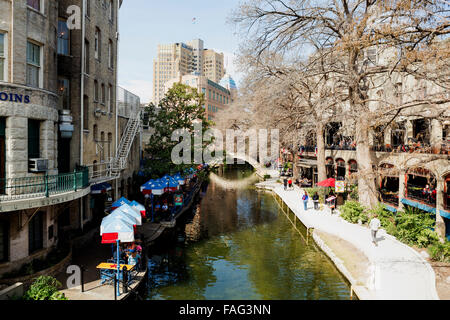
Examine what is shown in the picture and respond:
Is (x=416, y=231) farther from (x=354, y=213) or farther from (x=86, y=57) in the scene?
(x=86, y=57)

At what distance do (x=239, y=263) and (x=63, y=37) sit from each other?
15.9 metres

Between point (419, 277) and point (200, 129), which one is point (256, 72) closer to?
point (200, 129)

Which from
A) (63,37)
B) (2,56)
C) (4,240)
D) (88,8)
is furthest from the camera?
(88,8)

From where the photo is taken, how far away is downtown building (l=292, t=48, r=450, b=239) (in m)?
17.7

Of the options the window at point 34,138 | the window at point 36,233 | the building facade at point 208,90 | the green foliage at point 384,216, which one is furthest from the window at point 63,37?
the building facade at point 208,90

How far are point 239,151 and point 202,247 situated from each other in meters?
62.0

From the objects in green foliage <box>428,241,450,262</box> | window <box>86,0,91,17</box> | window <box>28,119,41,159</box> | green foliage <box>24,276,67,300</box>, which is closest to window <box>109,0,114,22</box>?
window <box>86,0,91,17</box>

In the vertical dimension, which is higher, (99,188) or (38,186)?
(38,186)

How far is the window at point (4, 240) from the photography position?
12602 mm

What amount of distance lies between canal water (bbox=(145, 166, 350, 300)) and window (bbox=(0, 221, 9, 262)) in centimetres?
567

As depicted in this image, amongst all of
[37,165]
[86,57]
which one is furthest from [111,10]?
[37,165]

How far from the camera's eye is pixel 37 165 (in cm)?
1314

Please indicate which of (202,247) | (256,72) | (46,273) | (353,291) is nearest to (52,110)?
(46,273)

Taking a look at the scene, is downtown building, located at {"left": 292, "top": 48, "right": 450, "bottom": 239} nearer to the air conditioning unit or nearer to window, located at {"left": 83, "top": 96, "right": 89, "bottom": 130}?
the air conditioning unit
